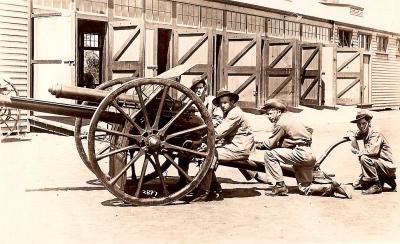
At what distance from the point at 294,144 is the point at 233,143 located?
2.62 ft

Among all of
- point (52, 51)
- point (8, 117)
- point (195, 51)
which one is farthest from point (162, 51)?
point (8, 117)

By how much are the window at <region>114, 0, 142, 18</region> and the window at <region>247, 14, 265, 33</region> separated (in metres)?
5.41

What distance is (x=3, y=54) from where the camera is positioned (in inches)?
522

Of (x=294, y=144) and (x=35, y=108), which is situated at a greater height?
(x=35, y=108)

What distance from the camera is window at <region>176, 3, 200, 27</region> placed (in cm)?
1730

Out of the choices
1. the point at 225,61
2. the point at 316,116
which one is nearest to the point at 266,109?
the point at 225,61

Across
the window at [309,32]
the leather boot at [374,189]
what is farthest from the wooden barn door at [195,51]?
the leather boot at [374,189]

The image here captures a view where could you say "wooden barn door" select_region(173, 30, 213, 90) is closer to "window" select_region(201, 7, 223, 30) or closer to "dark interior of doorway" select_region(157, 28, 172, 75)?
"window" select_region(201, 7, 223, 30)

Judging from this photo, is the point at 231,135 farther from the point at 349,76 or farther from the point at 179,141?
the point at 349,76

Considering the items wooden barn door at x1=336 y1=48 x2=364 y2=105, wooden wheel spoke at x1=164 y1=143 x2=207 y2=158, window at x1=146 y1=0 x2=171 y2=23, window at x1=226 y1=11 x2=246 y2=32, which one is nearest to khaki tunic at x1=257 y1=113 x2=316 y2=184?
wooden wheel spoke at x1=164 y1=143 x2=207 y2=158

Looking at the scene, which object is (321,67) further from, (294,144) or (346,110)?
(294,144)

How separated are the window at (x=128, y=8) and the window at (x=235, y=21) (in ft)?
13.6

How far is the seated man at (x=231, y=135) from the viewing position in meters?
7.36

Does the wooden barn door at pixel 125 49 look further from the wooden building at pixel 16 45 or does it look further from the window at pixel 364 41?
the window at pixel 364 41
